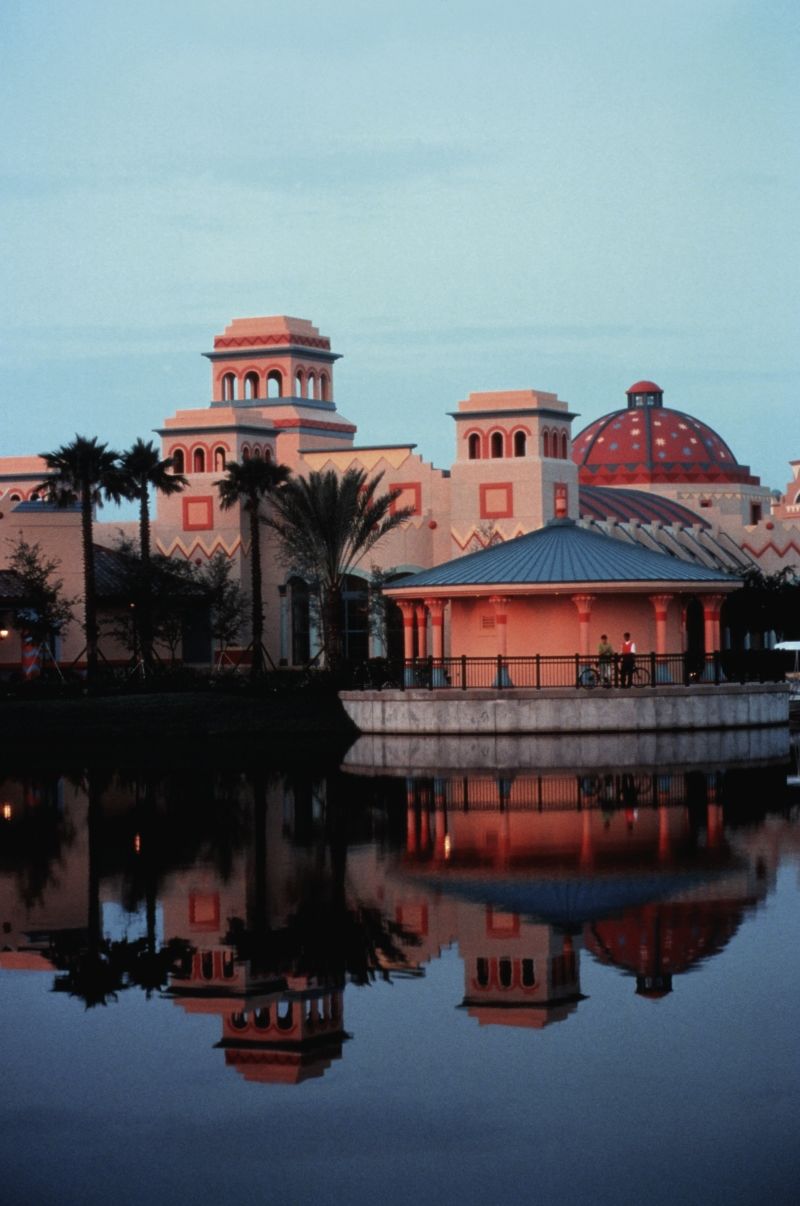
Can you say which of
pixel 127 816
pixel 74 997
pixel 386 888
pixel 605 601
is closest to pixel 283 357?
pixel 605 601

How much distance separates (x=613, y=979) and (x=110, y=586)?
59.8m

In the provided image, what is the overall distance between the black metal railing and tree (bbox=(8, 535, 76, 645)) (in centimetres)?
1796

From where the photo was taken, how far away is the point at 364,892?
19.8 meters

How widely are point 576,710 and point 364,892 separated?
Answer: 24698mm

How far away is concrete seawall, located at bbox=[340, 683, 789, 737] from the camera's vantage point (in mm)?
44062

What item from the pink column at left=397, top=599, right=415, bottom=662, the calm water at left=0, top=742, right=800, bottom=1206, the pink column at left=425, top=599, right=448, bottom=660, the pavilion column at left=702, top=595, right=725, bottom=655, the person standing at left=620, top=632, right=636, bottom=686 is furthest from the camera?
the pink column at left=397, top=599, right=415, bottom=662

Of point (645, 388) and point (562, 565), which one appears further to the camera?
point (645, 388)

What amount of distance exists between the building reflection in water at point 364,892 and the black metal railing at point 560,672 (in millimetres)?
14362

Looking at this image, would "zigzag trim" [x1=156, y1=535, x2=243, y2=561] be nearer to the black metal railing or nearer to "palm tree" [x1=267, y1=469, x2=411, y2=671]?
"palm tree" [x1=267, y1=469, x2=411, y2=671]

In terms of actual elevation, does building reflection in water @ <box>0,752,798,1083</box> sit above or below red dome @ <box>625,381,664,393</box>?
below

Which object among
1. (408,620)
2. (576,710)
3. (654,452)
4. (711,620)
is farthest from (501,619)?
(654,452)

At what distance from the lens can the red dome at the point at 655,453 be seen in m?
105

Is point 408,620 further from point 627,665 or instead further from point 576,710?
point 576,710

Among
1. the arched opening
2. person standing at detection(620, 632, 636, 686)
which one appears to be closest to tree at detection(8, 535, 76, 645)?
the arched opening
